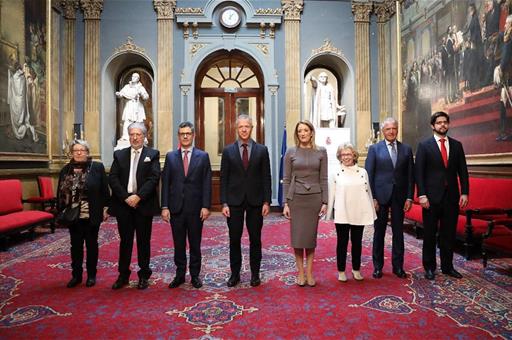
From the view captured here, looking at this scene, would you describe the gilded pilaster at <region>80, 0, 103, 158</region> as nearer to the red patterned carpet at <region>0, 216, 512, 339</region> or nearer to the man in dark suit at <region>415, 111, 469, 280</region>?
the red patterned carpet at <region>0, 216, 512, 339</region>

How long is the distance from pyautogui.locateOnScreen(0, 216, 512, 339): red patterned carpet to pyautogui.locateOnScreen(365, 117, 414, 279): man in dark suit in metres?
0.30

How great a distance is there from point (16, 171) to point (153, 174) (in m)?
5.23

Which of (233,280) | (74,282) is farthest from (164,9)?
(233,280)

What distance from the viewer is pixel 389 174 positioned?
4.29m

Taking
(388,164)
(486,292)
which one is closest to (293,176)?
(388,164)

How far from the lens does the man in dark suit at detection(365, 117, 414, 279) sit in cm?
429

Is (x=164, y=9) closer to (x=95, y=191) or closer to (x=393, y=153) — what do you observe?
(x=95, y=191)

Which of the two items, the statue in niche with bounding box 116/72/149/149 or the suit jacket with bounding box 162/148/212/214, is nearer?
the suit jacket with bounding box 162/148/212/214

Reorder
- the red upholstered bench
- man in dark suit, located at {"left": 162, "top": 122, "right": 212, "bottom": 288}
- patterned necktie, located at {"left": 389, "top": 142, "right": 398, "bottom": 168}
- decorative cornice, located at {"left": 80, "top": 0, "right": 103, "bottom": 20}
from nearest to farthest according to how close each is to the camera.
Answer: man in dark suit, located at {"left": 162, "top": 122, "right": 212, "bottom": 288}, patterned necktie, located at {"left": 389, "top": 142, "right": 398, "bottom": 168}, the red upholstered bench, decorative cornice, located at {"left": 80, "top": 0, "right": 103, "bottom": 20}

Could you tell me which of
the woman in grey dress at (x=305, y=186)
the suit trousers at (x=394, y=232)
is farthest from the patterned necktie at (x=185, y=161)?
the suit trousers at (x=394, y=232)

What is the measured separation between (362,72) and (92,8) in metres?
7.67

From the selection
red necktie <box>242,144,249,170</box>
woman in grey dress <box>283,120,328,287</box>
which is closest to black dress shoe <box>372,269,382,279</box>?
woman in grey dress <box>283,120,328,287</box>

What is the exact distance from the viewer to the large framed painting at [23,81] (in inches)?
291

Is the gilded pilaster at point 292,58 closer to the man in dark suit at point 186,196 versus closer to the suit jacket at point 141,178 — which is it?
the man in dark suit at point 186,196
